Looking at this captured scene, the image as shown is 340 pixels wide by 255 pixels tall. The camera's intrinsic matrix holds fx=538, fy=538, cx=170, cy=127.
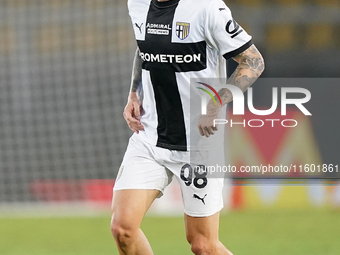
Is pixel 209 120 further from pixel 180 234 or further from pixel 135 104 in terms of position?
pixel 180 234

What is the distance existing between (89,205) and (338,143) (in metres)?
2.63

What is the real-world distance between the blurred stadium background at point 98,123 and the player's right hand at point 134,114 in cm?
155

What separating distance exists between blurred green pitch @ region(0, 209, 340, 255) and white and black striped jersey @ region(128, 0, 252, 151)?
5.09ft

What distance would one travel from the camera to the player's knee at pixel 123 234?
8.93 feet

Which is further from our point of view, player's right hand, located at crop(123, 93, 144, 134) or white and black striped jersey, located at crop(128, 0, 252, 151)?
player's right hand, located at crop(123, 93, 144, 134)

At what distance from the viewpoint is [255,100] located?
5.47 meters

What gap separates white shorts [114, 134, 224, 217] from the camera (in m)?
2.82

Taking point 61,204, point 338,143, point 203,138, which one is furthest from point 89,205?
point 203,138

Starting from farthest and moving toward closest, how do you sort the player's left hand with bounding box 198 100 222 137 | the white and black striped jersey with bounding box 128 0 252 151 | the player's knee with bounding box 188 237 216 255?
the player's knee with bounding box 188 237 216 255 < the white and black striped jersey with bounding box 128 0 252 151 < the player's left hand with bounding box 198 100 222 137

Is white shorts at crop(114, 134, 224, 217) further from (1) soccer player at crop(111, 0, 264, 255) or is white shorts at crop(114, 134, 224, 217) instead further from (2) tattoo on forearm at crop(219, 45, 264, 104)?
(2) tattoo on forearm at crop(219, 45, 264, 104)

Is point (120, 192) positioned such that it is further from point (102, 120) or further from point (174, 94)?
point (102, 120)

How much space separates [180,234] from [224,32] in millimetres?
2486

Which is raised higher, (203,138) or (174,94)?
(174,94)

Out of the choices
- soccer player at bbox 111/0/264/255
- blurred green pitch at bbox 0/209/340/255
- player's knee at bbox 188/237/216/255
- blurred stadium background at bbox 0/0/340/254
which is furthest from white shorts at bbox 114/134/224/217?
blurred stadium background at bbox 0/0/340/254
